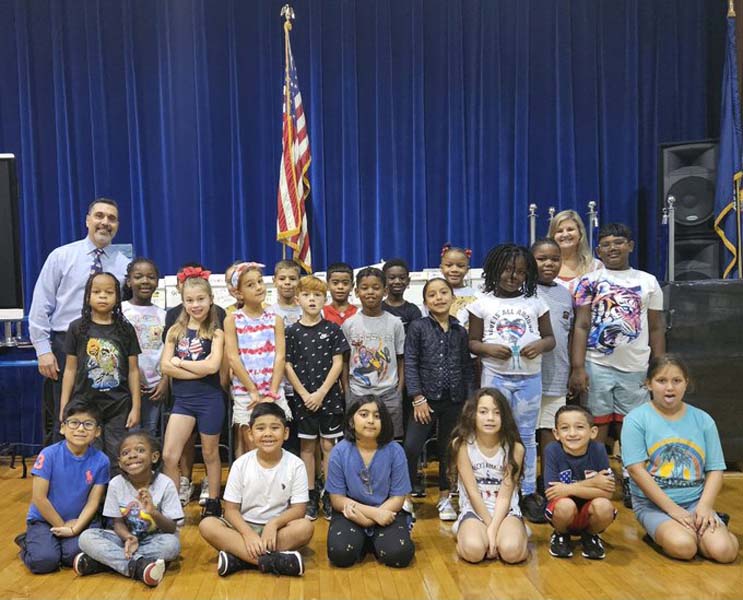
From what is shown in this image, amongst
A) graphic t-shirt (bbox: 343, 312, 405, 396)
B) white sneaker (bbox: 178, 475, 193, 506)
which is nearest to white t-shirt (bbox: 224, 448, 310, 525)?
graphic t-shirt (bbox: 343, 312, 405, 396)

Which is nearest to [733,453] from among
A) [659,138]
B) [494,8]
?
[659,138]

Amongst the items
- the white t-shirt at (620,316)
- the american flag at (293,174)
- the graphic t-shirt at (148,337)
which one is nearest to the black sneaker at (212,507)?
the graphic t-shirt at (148,337)

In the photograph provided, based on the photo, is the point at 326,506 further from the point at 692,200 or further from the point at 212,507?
the point at 692,200

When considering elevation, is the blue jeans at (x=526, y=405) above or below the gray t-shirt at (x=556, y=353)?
below

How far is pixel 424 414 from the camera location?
3.56 metres

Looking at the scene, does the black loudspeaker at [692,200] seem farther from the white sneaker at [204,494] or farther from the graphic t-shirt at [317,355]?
the white sneaker at [204,494]

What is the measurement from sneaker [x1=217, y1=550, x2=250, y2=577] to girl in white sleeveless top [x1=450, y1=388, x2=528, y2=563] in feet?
3.08

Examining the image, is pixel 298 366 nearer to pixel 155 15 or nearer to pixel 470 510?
pixel 470 510

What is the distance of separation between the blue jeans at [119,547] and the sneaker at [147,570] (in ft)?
0.08

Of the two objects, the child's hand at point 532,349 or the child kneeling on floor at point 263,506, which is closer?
the child kneeling on floor at point 263,506

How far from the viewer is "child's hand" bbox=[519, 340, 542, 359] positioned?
3389 millimetres

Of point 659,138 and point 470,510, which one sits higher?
point 659,138

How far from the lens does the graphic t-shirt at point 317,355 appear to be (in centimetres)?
359

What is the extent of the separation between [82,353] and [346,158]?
3.14 m
